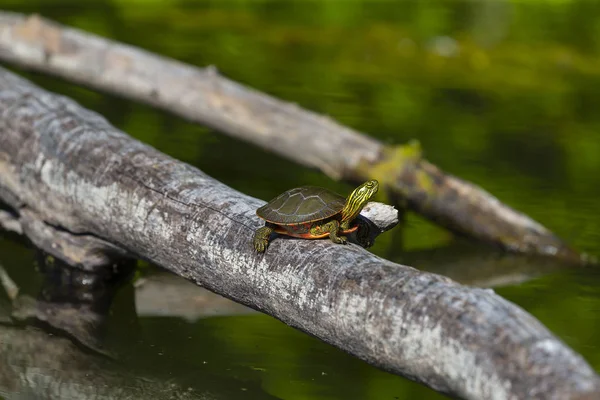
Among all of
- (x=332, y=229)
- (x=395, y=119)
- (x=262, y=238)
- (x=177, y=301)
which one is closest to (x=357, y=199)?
(x=332, y=229)

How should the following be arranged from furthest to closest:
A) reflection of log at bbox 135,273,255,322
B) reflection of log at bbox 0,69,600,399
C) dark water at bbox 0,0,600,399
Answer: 1. reflection of log at bbox 135,273,255,322
2. dark water at bbox 0,0,600,399
3. reflection of log at bbox 0,69,600,399

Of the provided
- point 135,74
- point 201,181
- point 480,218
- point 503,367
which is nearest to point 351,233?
point 201,181

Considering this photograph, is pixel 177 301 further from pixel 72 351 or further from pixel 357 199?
pixel 357 199

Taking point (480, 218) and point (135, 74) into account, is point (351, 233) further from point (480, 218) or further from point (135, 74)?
point (135, 74)

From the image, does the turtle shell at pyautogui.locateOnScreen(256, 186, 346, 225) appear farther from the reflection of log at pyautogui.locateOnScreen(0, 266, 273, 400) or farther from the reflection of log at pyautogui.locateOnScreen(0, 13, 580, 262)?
the reflection of log at pyautogui.locateOnScreen(0, 13, 580, 262)

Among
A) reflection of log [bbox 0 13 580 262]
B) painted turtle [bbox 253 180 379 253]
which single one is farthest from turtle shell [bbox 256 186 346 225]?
reflection of log [bbox 0 13 580 262]

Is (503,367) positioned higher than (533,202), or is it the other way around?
(533,202)

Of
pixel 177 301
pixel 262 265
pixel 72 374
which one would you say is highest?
pixel 262 265

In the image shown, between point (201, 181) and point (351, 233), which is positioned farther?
point (201, 181)
